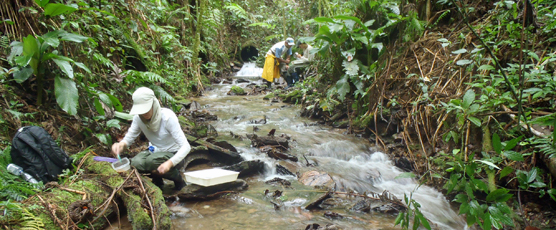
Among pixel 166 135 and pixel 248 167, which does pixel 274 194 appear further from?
pixel 166 135

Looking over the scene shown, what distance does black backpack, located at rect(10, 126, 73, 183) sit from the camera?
2643 millimetres

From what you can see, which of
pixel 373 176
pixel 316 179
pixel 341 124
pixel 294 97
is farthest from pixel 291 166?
pixel 294 97

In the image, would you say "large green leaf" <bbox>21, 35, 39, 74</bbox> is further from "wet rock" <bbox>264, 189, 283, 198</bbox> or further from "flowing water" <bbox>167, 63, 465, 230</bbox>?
"wet rock" <bbox>264, 189, 283, 198</bbox>

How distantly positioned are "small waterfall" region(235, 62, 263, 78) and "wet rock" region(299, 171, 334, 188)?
11.6 meters

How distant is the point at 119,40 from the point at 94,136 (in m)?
2.53

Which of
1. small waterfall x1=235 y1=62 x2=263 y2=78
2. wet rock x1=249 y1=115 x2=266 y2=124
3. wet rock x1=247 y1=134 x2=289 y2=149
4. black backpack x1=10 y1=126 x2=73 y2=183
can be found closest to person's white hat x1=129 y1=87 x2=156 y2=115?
black backpack x1=10 y1=126 x2=73 y2=183

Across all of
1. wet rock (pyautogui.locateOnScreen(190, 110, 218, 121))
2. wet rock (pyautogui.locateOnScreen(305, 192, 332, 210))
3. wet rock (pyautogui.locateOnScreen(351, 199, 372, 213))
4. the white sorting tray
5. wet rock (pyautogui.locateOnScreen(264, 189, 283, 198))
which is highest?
the white sorting tray

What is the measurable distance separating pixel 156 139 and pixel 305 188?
71.3 inches

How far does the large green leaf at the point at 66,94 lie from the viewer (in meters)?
3.11

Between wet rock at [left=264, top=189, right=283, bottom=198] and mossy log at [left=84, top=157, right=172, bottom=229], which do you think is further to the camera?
wet rock at [left=264, top=189, right=283, bottom=198]

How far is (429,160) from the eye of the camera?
412cm

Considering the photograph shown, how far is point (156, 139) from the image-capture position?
345 centimetres

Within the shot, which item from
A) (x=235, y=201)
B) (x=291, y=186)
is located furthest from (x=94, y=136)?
(x=291, y=186)

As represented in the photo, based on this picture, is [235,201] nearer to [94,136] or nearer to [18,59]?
[94,136]
